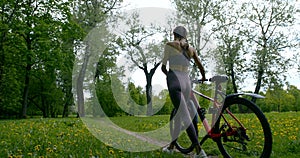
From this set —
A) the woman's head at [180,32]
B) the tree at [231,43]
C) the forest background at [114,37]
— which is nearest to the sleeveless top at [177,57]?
the woman's head at [180,32]

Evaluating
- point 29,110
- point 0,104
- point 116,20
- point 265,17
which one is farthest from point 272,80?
point 29,110

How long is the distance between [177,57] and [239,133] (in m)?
1.74

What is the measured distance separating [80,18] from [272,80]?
83.9ft

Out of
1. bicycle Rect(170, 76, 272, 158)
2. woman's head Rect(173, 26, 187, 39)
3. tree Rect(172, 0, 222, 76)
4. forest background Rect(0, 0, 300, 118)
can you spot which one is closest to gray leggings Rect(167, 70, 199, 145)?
bicycle Rect(170, 76, 272, 158)

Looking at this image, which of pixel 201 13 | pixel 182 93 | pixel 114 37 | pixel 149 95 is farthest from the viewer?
pixel 201 13

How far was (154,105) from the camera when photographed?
8.70 m

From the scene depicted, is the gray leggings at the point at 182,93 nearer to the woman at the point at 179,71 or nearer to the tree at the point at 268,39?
the woman at the point at 179,71

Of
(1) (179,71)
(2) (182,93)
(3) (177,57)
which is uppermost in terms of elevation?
(3) (177,57)

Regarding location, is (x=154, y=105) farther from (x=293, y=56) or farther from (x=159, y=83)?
(x=293, y=56)

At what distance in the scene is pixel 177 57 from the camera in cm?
591

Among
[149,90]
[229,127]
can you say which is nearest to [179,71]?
[229,127]

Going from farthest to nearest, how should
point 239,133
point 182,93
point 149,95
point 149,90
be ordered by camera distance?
point 149,90, point 149,95, point 182,93, point 239,133

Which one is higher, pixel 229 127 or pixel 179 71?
pixel 179 71

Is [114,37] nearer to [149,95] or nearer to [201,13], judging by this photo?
[201,13]
